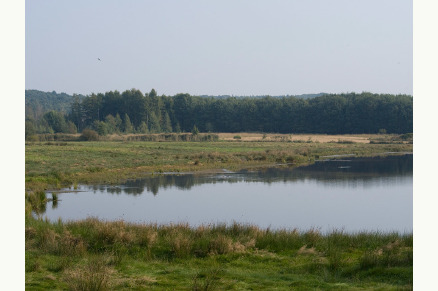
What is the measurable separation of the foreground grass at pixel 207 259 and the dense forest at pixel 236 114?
283ft

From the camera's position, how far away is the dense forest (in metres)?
100

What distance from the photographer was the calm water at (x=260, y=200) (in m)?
18.9

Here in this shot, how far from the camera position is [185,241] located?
33.0 ft

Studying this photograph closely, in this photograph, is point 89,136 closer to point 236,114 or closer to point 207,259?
point 236,114

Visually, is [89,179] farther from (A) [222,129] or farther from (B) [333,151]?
(A) [222,129]

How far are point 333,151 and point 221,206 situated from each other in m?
40.0

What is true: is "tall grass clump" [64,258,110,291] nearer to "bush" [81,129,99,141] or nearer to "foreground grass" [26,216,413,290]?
"foreground grass" [26,216,413,290]

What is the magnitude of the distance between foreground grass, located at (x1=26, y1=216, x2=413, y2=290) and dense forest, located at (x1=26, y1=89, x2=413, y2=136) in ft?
283

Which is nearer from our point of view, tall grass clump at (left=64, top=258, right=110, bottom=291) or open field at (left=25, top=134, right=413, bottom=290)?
tall grass clump at (left=64, top=258, right=110, bottom=291)

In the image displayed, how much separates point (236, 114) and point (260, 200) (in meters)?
91.6

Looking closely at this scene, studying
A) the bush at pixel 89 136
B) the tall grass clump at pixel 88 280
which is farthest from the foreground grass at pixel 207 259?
the bush at pixel 89 136

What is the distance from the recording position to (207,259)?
9.68 m

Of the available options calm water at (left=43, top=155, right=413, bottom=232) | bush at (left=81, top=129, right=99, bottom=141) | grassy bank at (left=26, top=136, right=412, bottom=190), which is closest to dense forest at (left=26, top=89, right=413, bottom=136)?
bush at (left=81, top=129, right=99, bottom=141)

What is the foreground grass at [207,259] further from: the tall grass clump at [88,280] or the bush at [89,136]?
the bush at [89,136]
